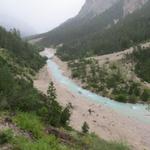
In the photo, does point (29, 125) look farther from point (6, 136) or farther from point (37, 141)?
point (6, 136)

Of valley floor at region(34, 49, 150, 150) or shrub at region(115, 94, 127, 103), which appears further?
shrub at region(115, 94, 127, 103)

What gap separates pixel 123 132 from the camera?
4025 centimetres

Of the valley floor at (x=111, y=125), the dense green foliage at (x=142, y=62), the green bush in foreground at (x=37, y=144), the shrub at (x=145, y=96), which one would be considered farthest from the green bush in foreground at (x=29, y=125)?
the dense green foliage at (x=142, y=62)

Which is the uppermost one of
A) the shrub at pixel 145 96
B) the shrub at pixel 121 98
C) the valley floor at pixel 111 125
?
the shrub at pixel 145 96

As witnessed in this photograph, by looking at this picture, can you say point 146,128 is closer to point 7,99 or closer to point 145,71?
point 7,99

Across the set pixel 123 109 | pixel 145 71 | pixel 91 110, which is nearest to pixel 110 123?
pixel 91 110

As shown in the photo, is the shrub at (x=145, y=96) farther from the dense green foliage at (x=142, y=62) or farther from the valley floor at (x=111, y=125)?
the valley floor at (x=111, y=125)

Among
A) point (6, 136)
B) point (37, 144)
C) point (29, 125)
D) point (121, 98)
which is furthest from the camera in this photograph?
point (121, 98)

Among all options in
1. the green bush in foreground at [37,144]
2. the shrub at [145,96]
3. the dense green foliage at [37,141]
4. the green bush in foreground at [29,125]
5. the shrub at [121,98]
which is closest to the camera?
the green bush in foreground at [37,144]

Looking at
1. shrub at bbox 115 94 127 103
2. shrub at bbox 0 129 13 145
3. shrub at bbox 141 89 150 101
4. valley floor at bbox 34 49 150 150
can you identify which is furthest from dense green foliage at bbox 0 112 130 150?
shrub at bbox 141 89 150 101

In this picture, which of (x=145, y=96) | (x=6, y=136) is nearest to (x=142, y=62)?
(x=145, y=96)

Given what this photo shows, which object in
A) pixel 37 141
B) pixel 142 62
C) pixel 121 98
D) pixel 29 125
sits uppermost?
pixel 142 62

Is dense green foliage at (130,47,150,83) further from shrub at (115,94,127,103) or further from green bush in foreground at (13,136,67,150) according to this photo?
green bush in foreground at (13,136,67,150)

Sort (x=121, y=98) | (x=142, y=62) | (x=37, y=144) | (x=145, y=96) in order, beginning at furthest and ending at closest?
(x=142, y=62) < (x=145, y=96) < (x=121, y=98) < (x=37, y=144)
